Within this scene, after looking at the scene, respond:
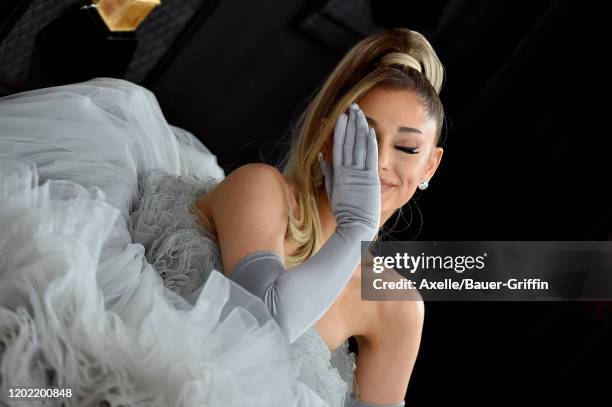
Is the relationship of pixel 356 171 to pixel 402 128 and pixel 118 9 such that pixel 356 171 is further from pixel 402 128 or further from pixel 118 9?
pixel 118 9

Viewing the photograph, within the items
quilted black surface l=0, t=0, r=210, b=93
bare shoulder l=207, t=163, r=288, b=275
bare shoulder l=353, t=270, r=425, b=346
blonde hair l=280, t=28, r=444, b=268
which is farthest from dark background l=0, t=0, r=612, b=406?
bare shoulder l=207, t=163, r=288, b=275

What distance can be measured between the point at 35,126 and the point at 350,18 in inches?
65.4

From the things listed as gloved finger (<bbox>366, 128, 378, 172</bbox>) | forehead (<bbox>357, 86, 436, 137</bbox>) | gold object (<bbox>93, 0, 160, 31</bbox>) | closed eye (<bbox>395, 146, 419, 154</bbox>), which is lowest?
gold object (<bbox>93, 0, 160, 31</bbox>)

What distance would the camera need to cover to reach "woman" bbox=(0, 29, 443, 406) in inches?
53.0

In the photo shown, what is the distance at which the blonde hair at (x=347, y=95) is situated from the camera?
190 centimetres

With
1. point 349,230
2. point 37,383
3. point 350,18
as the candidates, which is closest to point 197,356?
point 37,383

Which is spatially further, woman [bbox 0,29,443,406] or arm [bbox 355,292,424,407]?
arm [bbox 355,292,424,407]

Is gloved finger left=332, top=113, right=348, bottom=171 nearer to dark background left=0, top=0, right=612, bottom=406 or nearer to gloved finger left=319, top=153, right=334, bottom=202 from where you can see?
gloved finger left=319, top=153, right=334, bottom=202

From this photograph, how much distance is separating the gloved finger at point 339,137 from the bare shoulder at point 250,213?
153 mm

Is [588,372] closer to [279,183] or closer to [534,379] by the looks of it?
[534,379]

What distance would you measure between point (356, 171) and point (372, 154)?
49 mm

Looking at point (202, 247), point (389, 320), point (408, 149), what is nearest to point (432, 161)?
point (408, 149)

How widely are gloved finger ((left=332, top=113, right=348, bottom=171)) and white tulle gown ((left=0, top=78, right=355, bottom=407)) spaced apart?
0.34 meters

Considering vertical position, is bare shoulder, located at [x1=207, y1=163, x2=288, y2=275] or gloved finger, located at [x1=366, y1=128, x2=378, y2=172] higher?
gloved finger, located at [x1=366, y1=128, x2=378, y2=172]
